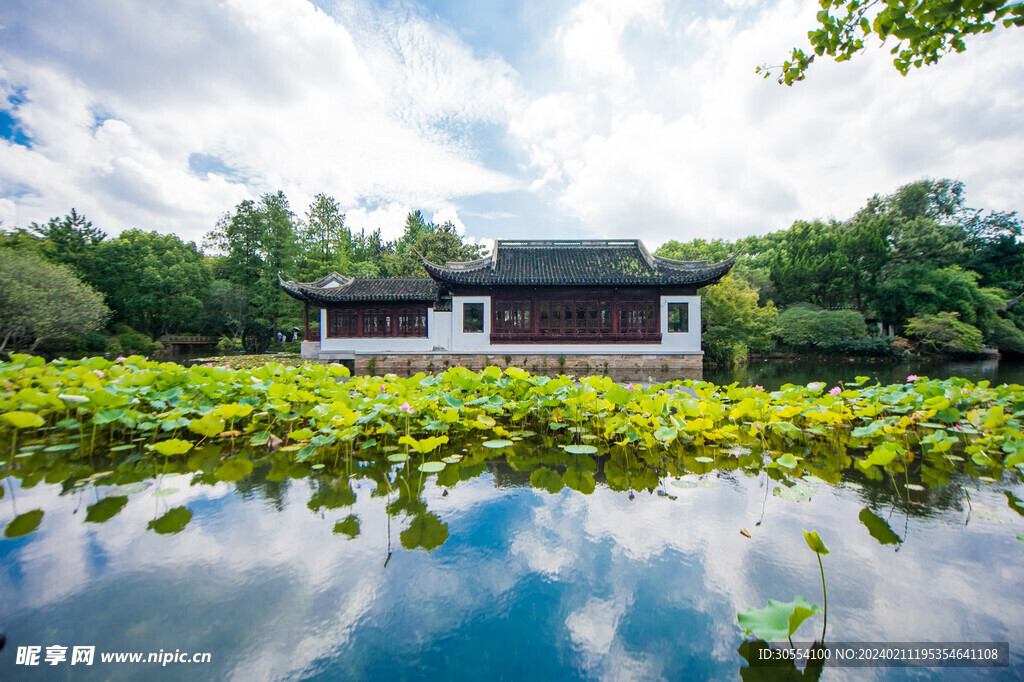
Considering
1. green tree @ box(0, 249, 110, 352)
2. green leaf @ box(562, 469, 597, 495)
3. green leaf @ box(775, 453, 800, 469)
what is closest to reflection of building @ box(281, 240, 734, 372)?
green tree @ box(0, 249, 110, 352)

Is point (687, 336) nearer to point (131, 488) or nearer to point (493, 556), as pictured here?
point (493, 556)

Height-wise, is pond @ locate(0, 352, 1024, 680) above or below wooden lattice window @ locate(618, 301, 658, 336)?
below

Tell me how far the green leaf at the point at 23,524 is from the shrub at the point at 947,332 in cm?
2152

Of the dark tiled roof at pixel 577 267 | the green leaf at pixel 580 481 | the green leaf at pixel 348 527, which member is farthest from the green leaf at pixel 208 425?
the dark tiled roof at pixel 577 267

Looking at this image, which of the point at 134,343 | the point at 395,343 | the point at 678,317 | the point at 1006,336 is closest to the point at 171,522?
the point at 395,343

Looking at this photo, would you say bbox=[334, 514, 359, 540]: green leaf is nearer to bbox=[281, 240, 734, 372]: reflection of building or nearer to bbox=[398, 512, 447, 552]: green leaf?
bbox=[398, 512, 447, 552]: green leaf

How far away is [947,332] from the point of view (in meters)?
14.6

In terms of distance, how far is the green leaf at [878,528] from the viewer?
1616mm

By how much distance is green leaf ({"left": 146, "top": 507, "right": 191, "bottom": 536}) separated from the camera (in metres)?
1.72

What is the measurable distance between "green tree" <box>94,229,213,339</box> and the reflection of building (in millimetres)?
13475

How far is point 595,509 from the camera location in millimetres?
1917

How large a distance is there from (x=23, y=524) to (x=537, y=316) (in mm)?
11505

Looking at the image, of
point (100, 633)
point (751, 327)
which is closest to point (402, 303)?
point (751, 327)

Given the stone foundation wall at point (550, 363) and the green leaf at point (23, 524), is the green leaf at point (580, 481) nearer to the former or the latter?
the green leaf at point (23, 524)
